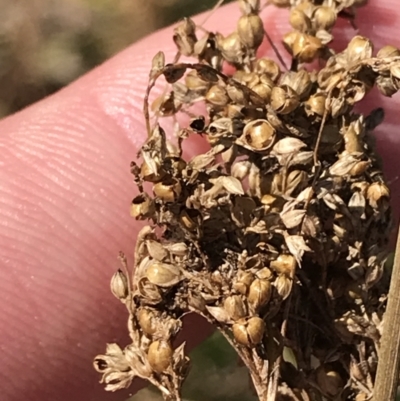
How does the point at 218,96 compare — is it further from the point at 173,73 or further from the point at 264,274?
the point at 264,274

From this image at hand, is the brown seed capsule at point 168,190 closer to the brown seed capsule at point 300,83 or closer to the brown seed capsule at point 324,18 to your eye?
the brown seed capsule at point 300,83

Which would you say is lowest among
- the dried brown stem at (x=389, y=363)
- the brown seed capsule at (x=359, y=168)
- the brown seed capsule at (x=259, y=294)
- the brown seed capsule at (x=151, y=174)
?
the dried brown stem at (x=389, y=363)

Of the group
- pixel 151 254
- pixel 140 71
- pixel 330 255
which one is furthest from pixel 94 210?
pixel 330 255

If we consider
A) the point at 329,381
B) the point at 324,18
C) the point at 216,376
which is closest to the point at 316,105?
the point at 324,18

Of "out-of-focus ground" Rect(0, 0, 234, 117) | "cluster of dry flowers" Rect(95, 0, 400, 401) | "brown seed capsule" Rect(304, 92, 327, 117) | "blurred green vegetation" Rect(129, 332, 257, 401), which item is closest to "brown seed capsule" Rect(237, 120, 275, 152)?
"cluster of dry flowers" Rect(95, 0, 400, 401)

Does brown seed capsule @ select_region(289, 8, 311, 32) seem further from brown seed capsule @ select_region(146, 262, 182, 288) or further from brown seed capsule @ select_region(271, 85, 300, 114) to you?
brown seed capsule @ select_region(146, 262, 182, 288)

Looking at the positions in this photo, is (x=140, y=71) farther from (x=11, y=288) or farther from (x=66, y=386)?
(x=66, y=386)

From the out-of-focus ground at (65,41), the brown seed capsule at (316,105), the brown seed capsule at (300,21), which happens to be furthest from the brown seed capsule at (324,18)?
the out-of-focus ground at (65,41)
